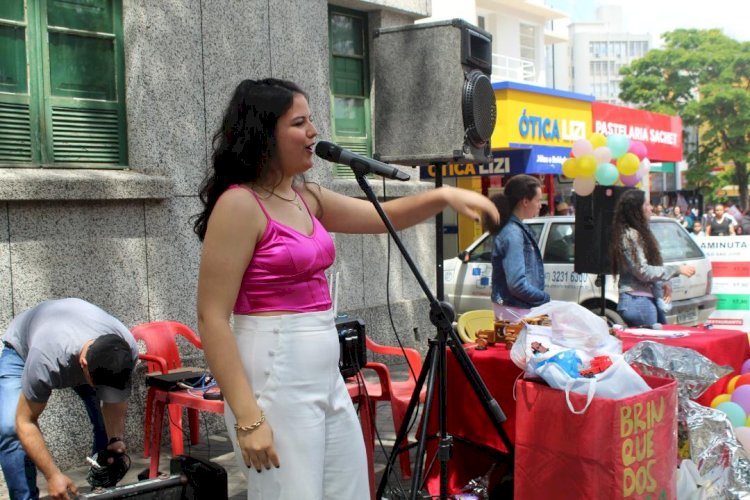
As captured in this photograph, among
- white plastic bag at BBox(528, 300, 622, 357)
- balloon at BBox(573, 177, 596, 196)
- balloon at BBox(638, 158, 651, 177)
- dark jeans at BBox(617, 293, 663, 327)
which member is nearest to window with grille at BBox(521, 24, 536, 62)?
balloon at BBox(638, 158, 651, 177)

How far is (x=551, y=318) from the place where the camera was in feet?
13.8

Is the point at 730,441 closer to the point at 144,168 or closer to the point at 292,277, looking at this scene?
the point at 292,277

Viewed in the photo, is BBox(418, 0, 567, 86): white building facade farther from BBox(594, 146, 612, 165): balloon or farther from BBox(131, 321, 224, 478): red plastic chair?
BBox(131, 321, 224, 478): red plastic chair

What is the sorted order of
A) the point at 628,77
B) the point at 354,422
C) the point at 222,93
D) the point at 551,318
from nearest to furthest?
1. the point at 354,422
2. the point at 551,318
3. the point at 222,93
4. the point at 628,77

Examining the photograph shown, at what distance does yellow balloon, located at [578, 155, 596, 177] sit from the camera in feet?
26.6

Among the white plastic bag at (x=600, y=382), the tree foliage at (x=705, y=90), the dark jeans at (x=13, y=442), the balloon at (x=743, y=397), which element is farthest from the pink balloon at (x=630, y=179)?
the tree foliage at (x=705, y=90)

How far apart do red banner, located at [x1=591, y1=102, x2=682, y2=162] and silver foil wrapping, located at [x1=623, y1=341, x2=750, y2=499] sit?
15.9 meters

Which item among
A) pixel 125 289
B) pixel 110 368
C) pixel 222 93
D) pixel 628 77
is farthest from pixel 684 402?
pixel 628 77

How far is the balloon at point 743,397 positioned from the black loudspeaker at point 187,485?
9.43 feet

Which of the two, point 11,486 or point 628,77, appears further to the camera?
point 628,77

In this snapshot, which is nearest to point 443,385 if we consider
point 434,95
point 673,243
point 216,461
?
point 216,461

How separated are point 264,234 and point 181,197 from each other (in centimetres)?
400

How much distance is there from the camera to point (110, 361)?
370cm

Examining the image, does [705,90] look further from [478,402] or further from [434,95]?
[478,402]
